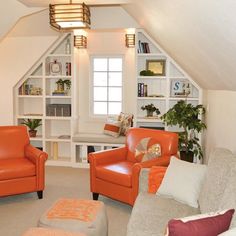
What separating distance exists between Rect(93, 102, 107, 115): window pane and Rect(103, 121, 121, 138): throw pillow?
45cm

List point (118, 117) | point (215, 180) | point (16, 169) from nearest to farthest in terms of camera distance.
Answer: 1. point (215, 180)
2. point (16, 169)
3. point (118, 117)

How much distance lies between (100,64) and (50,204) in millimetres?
2929

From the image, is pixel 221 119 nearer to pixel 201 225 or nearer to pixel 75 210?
pixel 75 210

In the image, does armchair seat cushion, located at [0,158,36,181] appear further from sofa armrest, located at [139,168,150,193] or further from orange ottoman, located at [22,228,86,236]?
orange ottoman, located at [22,228,86,236]

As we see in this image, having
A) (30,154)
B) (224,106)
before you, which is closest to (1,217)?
(30,154)

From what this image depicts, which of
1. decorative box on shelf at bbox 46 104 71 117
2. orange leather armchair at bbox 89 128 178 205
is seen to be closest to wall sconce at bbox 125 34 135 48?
decorative box on shelf at bbox 46 104 71 117

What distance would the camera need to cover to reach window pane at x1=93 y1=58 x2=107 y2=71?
6.00 metres

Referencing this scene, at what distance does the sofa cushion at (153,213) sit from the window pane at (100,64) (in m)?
3.52

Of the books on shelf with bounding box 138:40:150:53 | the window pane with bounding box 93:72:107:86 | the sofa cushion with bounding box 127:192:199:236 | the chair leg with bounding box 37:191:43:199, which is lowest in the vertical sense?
the chair leg with bounding box 37:191:43:199

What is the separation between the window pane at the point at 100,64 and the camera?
6.00m

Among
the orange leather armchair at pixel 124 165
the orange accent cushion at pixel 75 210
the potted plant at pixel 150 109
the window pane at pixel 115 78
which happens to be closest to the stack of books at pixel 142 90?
the potted plant at pixel 150 109

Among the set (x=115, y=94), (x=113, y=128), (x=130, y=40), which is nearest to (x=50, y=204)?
(x=113, y=128)

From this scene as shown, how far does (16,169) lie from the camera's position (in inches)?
153

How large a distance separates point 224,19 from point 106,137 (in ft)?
11.8
